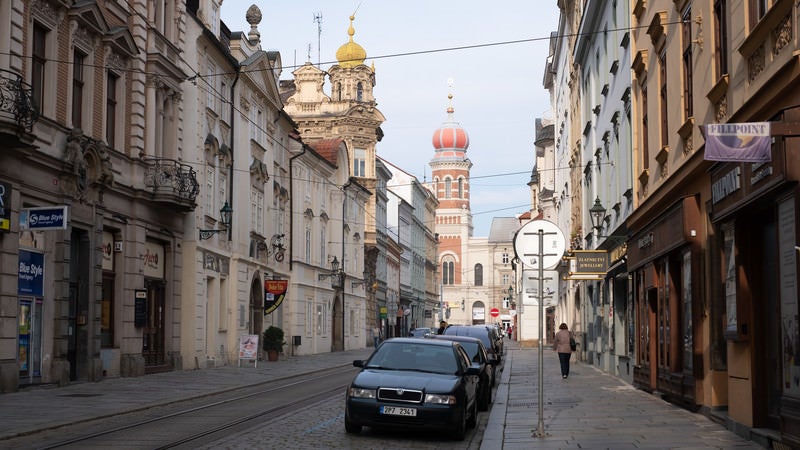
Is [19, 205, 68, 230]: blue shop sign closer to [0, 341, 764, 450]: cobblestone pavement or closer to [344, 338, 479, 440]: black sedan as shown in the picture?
[0, 341, 764, 450]: cobblestone pavement

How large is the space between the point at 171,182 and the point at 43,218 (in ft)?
33.0

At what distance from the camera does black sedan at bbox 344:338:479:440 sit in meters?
14.2

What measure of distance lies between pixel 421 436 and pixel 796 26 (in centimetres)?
783

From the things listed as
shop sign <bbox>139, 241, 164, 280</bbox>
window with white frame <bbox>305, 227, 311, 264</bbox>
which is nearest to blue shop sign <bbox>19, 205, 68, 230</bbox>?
shop sign <bbox>139, 241, 164, 280</bbox>

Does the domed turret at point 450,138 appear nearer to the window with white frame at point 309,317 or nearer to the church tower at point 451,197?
the church tower at point 451,197

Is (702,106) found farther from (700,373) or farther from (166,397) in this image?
(166,397)

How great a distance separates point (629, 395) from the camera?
74.7 ft

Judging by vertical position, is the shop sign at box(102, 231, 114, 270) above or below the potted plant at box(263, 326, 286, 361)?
above

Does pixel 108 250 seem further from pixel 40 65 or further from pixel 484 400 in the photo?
pixel 484 400

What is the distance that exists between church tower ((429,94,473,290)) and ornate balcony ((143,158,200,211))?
382ft

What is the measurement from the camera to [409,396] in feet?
46.7

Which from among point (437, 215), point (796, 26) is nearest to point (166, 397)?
point (796, 26)

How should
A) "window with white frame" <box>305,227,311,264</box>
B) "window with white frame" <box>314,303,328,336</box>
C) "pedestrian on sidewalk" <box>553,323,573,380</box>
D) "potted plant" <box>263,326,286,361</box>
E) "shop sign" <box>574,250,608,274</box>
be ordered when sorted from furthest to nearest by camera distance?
"window with white frame" <box>314,303,328,336</box>
"window with white frame" <box>305,227,311,264</box>
"potted plant" <box>263,326,286,361</box>
"pedestrian on sidewalk" <box>553,323,573,380</box>
"shop sign" <box>574,250,608,274</box>

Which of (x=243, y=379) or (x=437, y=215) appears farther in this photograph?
(x=437, y=215)
